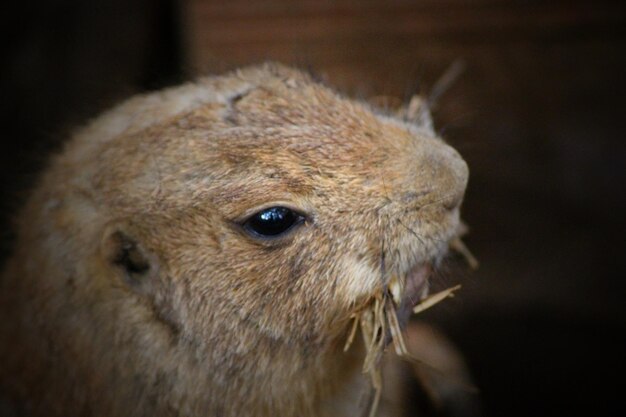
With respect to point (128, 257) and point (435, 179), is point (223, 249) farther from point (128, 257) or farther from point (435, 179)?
point (435, 179)

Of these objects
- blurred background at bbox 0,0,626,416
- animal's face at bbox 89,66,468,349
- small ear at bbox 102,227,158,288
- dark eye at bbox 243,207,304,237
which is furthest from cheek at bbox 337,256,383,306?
blurred background at bbox 0,0,626,416

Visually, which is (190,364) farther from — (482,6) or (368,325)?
(482,6)

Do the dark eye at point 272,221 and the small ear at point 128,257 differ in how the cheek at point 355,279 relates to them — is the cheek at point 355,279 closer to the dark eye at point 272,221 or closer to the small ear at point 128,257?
the dark eye at point 272,221

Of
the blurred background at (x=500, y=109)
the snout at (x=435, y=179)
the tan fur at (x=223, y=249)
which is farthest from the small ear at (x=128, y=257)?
the blurred background at (x=500, y=109)

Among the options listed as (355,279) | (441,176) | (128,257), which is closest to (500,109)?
(441,176)

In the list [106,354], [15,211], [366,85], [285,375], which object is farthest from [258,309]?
[366,85]
